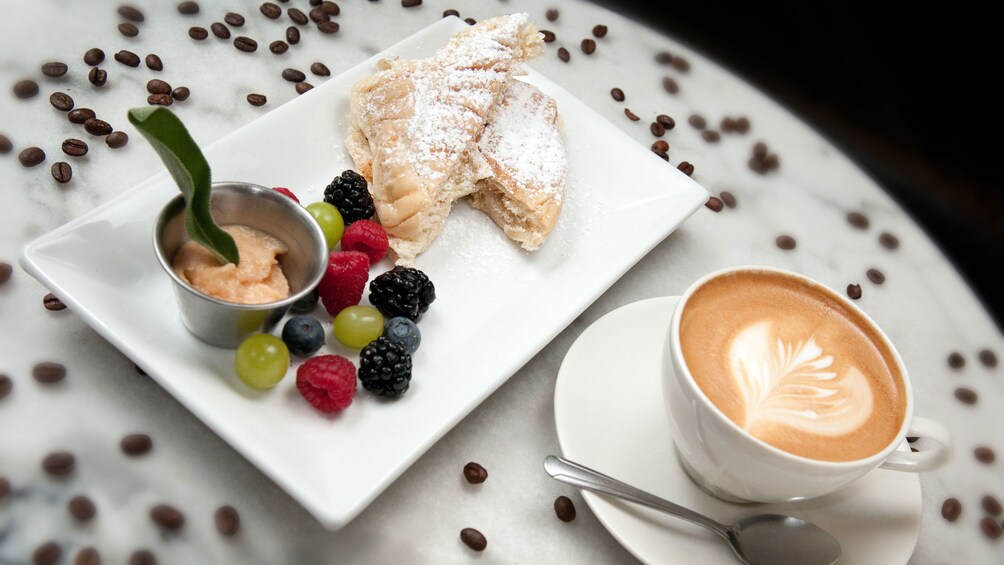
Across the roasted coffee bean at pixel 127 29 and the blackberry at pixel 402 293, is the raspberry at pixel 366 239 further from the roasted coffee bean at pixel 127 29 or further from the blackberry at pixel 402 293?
the roasted coffee bean at pixel 127 29

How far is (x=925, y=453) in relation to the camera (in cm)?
161

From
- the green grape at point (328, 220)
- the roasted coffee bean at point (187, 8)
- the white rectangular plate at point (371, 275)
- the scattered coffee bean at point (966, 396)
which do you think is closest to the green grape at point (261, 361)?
the white rectangular plate at point (371, 275)

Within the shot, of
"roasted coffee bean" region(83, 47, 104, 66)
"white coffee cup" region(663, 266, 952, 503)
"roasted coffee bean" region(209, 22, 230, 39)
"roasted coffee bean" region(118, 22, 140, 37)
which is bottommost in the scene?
"roasted coffee bean" region(83, 47, 104, 66)

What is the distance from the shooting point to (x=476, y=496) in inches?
71.4

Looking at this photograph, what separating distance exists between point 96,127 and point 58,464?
0.91 m

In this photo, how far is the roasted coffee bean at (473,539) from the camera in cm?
171

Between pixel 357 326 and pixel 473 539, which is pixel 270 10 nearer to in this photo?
pixel 357 326

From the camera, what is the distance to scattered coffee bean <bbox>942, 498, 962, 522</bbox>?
1.99m

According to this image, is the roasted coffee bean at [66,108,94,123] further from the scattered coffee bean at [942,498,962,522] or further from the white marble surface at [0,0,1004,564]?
the scattered coffee bean at [942,498,962,522]

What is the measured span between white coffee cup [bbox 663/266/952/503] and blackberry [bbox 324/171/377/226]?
32.9 inches

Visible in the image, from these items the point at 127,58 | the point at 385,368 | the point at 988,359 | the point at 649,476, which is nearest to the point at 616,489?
the point at 649,476

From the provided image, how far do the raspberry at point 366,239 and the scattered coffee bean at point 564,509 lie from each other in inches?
27.7

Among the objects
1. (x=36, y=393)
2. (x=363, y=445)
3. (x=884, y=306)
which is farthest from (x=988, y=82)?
(x=36, y=393)

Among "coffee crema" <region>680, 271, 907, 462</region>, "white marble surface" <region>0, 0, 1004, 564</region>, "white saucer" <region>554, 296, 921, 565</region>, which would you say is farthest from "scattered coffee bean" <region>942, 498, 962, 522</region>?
"coffee crema" <region>680, 271, 907, 462</region>
